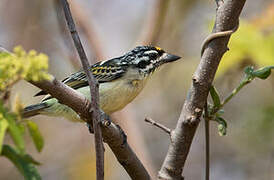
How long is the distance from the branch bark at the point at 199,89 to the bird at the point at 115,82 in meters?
1.25

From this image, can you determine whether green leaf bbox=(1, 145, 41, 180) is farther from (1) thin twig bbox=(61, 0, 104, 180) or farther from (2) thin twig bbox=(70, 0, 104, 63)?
(2) thin twig bbox=(70, 0, 104, 63)

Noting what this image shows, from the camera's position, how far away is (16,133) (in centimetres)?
146

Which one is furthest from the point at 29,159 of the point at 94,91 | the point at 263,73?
the point at 263,73

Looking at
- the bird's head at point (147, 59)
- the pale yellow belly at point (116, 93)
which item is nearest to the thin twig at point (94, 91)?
the pale yellow belly at point (116, 93)

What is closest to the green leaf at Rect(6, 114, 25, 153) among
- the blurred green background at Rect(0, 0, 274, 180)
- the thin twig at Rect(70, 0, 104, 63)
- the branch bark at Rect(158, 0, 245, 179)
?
the branch bark at Rect(158, 0, 245, 179)

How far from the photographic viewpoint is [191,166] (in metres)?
5.95

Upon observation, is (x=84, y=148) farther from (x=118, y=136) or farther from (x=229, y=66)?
(x=118, y=136)

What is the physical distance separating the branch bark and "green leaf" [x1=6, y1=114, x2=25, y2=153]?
0.97 metres

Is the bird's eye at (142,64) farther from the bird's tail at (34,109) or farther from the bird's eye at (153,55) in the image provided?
the bird's tail at (34,109)

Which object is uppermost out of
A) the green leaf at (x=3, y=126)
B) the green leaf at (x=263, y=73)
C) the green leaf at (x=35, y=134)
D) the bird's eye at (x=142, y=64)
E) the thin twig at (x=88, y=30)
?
the thin twig at (x=88, y=30)

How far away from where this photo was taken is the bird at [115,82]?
356 centimetres

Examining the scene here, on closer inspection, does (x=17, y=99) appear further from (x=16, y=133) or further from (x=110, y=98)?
(x=110, y=98)

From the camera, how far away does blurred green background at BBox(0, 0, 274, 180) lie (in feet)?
17.1

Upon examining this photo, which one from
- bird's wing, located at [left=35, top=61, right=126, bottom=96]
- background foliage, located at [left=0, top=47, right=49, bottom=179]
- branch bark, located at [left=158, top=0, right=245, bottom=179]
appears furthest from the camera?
bird's wing, located at [left=35, top=61, right=126, bottom=96]
